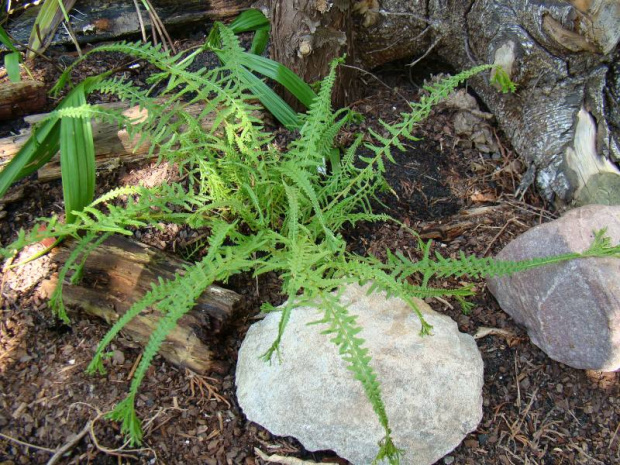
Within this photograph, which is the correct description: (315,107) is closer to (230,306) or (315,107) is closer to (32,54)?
(230,306)

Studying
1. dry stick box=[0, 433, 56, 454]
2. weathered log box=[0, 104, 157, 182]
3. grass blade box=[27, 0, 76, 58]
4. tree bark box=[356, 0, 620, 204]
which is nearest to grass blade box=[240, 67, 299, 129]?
weathered log box=[0, 104, 157, 182]

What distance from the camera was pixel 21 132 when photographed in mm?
2344

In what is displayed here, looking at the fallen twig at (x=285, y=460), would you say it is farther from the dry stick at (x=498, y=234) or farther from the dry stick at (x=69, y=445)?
the dry stick at (x=498, y=234)

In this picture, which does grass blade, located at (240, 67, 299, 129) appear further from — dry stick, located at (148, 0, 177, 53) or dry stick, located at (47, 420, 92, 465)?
dry stick, located at (47, 420, 92, 465)

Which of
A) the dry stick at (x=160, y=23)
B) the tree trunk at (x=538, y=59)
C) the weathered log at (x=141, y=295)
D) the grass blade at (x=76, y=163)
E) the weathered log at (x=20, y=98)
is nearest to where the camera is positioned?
the weathered log at (x=141, y=295)

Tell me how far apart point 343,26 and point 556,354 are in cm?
154

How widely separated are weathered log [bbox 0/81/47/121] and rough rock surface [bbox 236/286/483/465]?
159 cm

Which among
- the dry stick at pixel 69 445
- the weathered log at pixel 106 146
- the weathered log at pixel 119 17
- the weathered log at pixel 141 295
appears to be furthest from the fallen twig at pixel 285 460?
the weathered log at pixel 119 17

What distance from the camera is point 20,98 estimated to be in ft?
8.05

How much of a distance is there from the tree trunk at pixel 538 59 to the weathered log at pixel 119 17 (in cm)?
64

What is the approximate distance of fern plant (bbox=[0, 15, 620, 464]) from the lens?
1.50 metres

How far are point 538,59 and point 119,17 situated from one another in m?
2.01

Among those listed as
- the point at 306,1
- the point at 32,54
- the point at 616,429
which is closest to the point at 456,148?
the point at 306,1

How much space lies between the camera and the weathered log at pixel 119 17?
2.73 meters
